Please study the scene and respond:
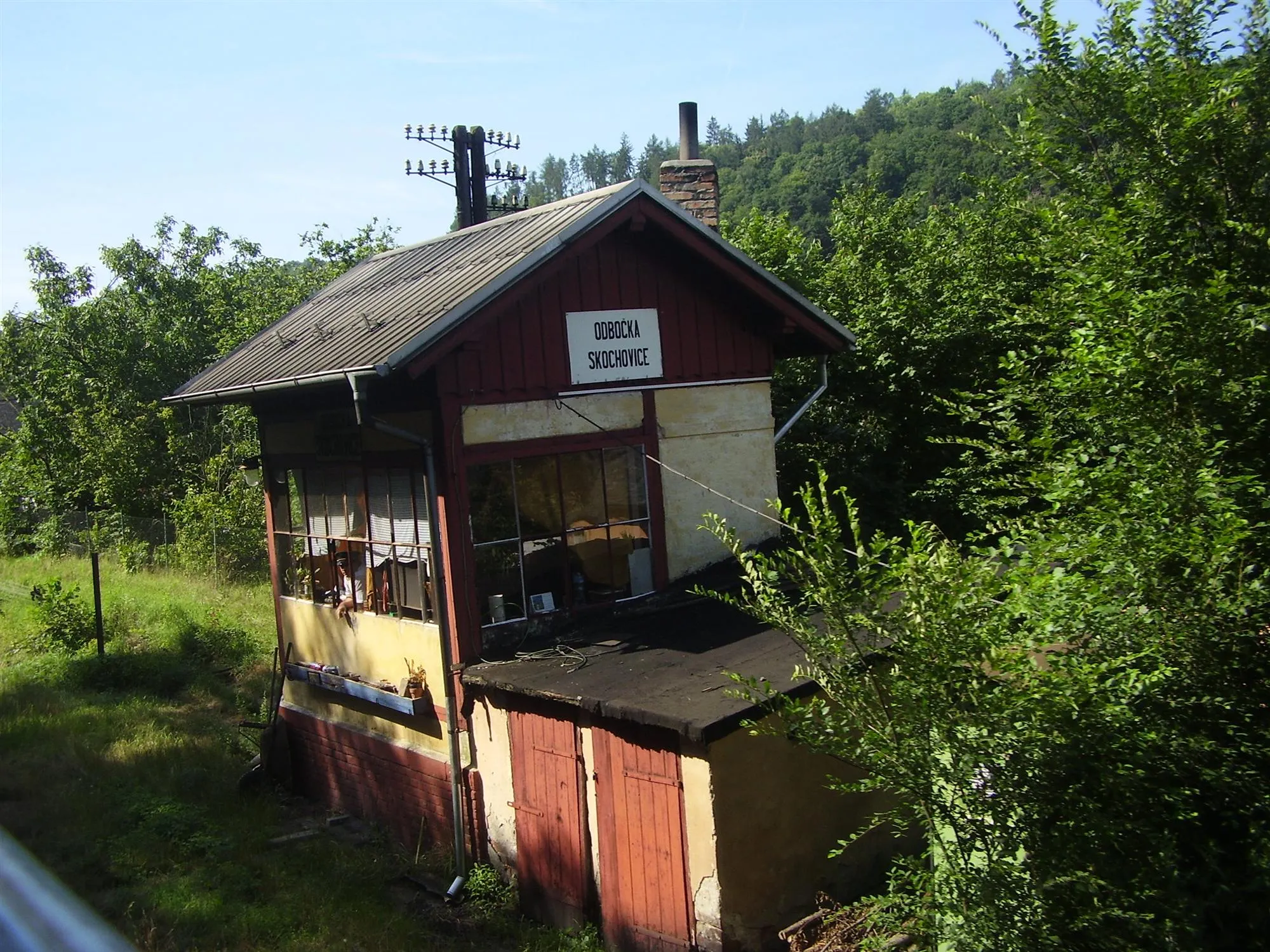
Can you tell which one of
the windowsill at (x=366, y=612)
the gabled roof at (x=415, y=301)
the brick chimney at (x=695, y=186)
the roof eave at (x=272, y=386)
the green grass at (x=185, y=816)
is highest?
the brick chimney at (x=695, y=186)

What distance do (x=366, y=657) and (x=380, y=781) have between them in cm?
131

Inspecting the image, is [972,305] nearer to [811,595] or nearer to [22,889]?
[811,595]

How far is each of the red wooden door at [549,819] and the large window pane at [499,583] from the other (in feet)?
3.32

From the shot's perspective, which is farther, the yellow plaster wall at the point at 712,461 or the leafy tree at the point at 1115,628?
the yellow plaster wall at the point at 712,461

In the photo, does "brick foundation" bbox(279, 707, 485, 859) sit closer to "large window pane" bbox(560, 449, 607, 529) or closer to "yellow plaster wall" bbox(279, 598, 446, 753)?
"yellow plaster wall" bbox(279, 598, 446, 753)

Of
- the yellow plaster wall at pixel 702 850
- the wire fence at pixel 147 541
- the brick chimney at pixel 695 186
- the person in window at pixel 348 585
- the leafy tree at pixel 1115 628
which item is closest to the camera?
the leafy tree at pixel 1115 628

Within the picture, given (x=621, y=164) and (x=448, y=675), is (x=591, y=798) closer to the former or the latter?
(x=448, y=675)

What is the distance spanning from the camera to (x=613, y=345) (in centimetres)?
1030

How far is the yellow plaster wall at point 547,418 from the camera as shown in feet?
30.9

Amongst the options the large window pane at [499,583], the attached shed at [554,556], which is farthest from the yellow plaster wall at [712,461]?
the large window pane at [499,583]

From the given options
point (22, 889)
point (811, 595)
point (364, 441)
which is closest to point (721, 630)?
point (364, 441)

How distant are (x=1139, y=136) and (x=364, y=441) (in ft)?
24.2

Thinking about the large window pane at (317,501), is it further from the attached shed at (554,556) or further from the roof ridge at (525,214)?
the roof ridge at (525,214)

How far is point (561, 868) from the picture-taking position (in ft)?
28.8
